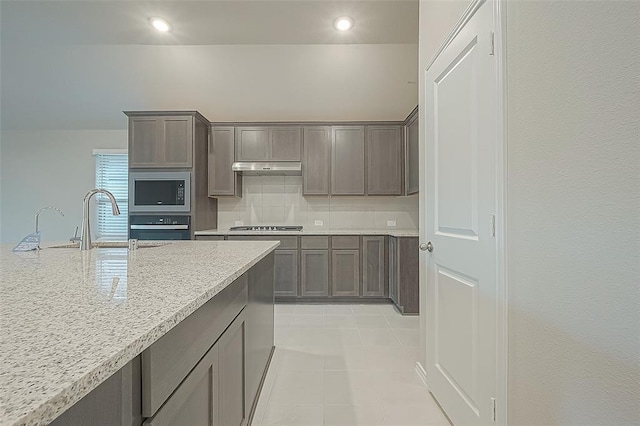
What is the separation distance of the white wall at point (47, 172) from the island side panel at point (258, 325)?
4.11 meters

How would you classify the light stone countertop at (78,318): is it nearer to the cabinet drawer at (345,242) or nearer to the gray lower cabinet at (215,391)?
the gray lower cabinet at (215,391)

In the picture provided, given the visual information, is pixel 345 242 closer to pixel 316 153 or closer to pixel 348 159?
pixel 348 159

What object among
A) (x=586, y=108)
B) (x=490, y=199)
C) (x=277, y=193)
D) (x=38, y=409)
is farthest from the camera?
(x=277, y=193)

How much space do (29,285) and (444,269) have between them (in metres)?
1.76

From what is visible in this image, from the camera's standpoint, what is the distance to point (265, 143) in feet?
14.5

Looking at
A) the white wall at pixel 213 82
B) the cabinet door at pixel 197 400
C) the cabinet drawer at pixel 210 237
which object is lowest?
the cabinet door at pixel 197 400

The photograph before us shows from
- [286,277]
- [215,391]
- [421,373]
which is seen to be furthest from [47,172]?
[421,373]

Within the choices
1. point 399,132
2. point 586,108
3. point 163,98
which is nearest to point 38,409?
point 586,108

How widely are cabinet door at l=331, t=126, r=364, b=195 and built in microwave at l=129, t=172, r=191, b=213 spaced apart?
1.90 m

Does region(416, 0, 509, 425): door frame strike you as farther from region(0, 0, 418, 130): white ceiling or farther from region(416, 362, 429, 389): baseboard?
region(0, 0, 418, 130): white ceiling

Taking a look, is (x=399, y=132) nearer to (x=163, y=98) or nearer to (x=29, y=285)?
(x=163, y=98)

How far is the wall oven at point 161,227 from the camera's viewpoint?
3.98 m

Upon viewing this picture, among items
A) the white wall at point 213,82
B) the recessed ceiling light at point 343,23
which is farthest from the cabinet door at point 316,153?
the recessed ceiling light at point 343,23

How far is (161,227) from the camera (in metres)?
3.99
